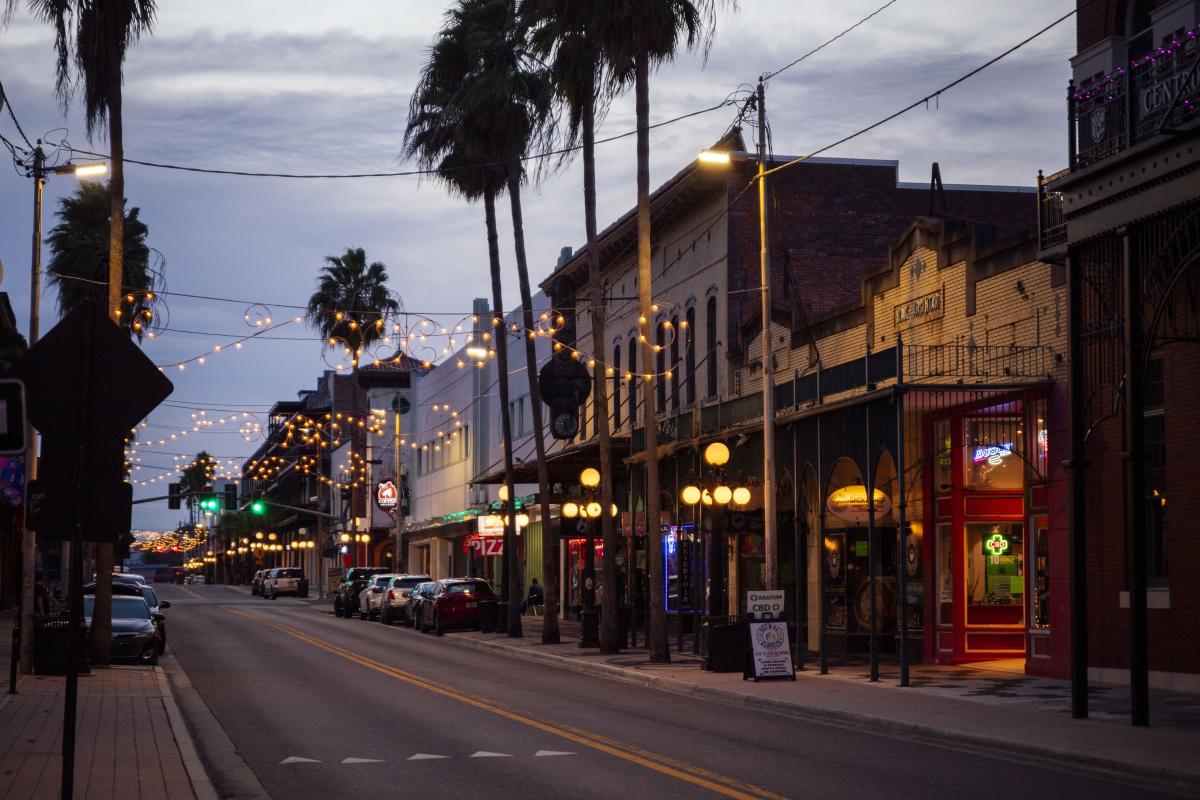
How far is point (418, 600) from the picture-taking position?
154 ft

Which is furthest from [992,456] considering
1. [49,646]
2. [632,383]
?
[632,383]

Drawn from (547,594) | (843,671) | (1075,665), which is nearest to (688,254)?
(547,594)

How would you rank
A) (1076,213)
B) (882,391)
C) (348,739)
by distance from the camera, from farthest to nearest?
(882,391) → (1076,213) → (348,739)

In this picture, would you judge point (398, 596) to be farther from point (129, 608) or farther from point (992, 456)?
point (992, 456)

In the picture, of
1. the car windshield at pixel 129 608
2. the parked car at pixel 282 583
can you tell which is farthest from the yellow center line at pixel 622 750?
the parked car at pixel 282 583

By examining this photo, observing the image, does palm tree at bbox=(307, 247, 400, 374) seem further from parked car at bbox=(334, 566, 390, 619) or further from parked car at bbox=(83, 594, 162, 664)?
parked car at bbox=(83, 594, 162, 664)

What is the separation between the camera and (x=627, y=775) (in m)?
13.1

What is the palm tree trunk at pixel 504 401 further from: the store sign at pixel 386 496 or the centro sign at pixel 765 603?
the store sign at pixel 386 496

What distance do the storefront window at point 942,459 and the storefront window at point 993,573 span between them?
1004 mm

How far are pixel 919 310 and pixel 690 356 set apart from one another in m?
13.0

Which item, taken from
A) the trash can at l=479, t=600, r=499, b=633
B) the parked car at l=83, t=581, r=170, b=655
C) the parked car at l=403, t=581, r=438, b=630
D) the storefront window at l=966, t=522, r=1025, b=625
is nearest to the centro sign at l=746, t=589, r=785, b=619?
the storefront window at l=966, t=522, r=1025, b=625

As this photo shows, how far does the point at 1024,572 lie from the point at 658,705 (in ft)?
24.9

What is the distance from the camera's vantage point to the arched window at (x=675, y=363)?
41.2 m

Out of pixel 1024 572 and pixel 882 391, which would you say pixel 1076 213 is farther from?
pixel 1024 572
